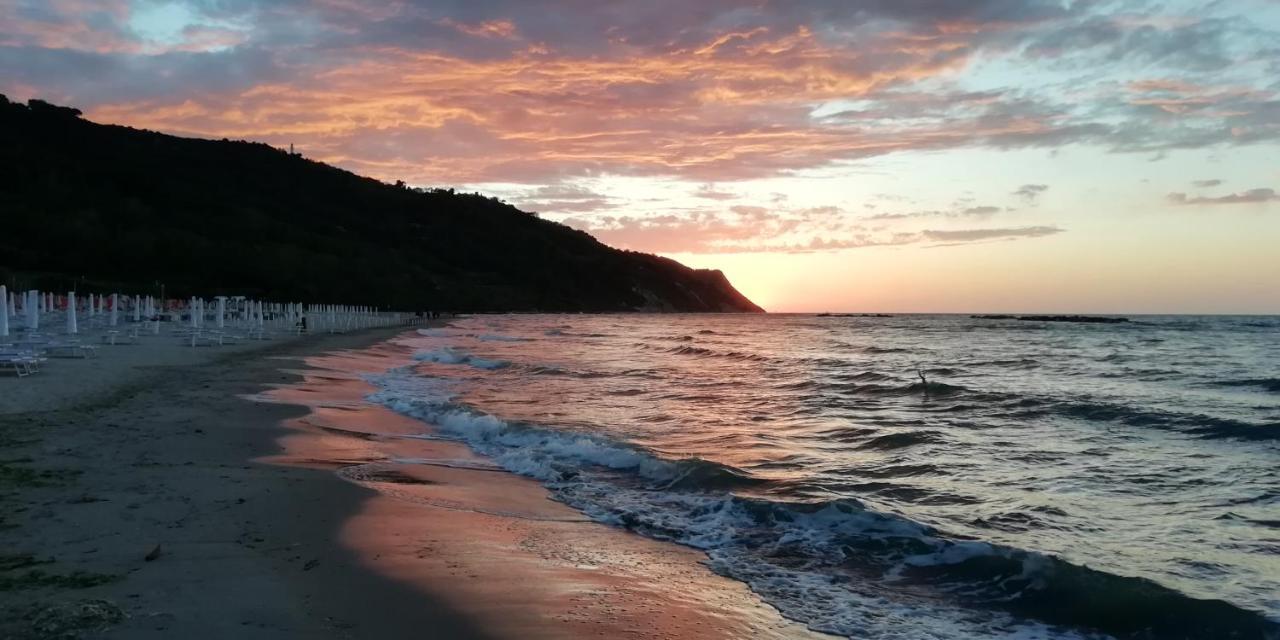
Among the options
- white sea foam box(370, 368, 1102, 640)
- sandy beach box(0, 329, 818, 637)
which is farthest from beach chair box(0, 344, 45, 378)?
white sea foam box(370, 368, 1102, 640)

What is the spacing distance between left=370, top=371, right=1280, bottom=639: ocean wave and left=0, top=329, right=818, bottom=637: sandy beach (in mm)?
436

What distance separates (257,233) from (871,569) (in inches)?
3602

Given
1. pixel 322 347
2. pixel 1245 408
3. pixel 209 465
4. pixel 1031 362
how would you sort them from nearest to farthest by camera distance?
pixel 209 465, pixel 1245 408, pixel 1031 362, pixel 322 347

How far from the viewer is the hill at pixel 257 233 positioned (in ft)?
222

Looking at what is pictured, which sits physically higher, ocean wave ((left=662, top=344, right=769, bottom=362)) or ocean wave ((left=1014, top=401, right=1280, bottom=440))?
ocean wave ((left=1014, top=401, right=1280, bottom=440))

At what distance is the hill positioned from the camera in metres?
67.8

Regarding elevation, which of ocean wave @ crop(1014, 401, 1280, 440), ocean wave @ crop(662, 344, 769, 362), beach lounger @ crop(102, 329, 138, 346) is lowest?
ocean wave @ crop(662, 344, 769, 362)

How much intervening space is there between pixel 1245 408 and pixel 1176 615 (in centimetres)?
1242

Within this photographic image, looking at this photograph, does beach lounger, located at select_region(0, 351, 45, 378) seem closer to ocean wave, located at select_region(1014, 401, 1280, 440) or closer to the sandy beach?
the sandy beach

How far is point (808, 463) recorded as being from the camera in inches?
406

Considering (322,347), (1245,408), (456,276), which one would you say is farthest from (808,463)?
(456,276)

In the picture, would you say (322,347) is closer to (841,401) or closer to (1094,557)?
(841,401)

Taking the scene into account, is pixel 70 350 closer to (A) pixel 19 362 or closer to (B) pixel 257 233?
(A) pixel 19 362

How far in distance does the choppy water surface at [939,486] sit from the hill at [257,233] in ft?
147
